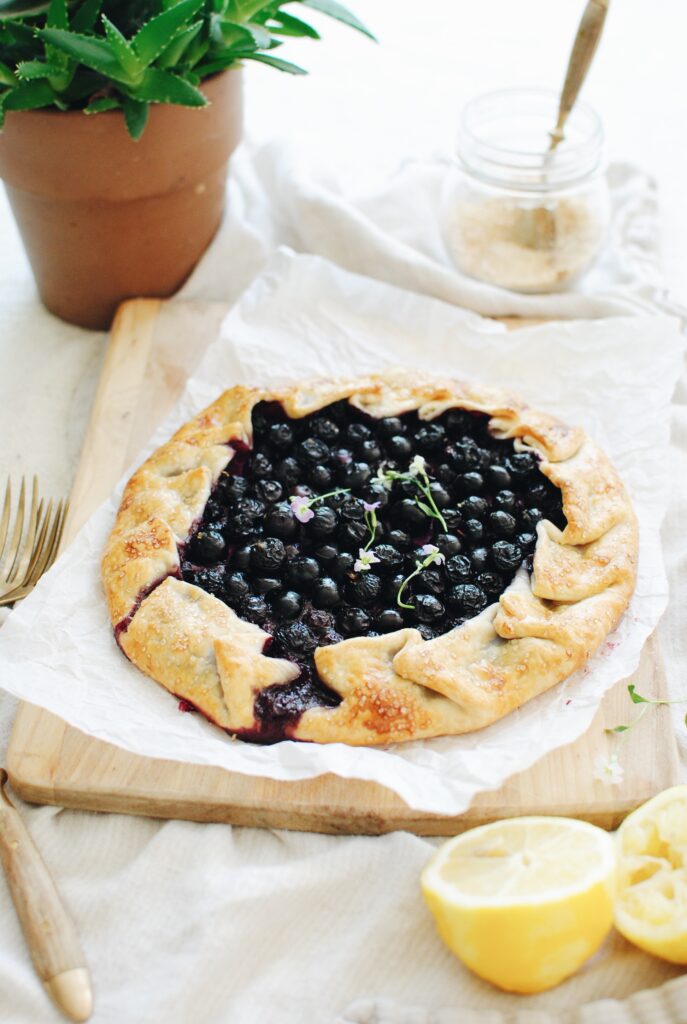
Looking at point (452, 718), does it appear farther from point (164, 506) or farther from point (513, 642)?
point (164, 506)

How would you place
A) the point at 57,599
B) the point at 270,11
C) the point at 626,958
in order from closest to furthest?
the point at 626,958 → the point at 57,599 → the point at 270,11

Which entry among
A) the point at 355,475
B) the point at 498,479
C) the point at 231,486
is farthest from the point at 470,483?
the point at 231,486

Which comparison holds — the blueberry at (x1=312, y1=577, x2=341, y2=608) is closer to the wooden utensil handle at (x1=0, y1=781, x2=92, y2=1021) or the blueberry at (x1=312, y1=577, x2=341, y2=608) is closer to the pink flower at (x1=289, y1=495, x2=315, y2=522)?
the pink flower at (x1=289, y1=495, x2=315, y2=522)

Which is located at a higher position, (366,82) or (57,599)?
(366,82)

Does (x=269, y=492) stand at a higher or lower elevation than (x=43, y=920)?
higher

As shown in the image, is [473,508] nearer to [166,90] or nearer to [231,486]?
[231,486]

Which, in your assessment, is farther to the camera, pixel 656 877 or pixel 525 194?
pixel 525 194

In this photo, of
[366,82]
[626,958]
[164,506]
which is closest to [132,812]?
[164,506]
